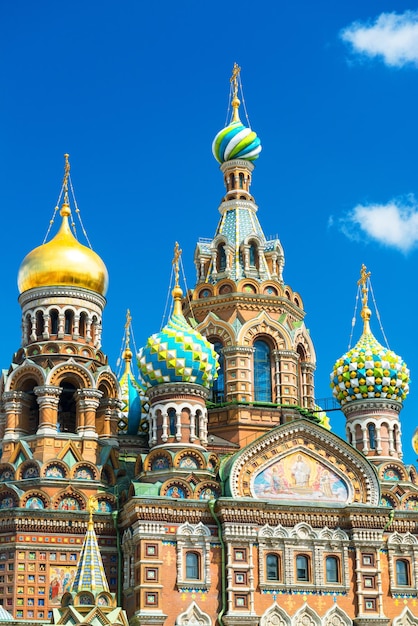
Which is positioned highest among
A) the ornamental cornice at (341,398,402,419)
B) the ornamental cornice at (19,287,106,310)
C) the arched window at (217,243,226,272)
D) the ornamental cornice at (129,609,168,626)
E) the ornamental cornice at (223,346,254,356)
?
the arched window at (217,243,226,272)

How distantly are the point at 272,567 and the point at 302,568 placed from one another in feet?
2.38

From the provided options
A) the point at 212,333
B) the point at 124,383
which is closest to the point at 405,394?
the point at 212,333

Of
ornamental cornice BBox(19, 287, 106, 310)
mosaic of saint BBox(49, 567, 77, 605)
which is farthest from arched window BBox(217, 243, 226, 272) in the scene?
mosaic of saint BBox(49, 567, 77, 605)

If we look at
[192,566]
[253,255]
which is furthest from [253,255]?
[192,566]

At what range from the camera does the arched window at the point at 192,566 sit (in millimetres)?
27297

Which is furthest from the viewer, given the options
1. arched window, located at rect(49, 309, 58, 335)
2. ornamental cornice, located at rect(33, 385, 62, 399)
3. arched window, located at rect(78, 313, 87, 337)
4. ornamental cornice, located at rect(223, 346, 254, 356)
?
ornamental cornice, located at rect(223, 346, 254, 356)

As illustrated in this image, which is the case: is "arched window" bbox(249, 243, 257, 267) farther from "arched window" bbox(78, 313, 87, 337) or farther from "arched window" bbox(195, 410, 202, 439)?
"arched window" bbox(195, 410, 202, 439)

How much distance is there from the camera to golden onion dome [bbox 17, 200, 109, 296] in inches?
1217

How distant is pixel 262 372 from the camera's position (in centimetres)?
3256

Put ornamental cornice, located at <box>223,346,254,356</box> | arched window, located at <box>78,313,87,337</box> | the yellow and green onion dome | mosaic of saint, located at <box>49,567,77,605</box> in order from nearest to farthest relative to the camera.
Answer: mosaic of saint, located at <box>49,567,77,605</box> → arched window, located at <box>78,313,87,337</box> → ornamental cornice, located at <box>223,346,254,356</box> → the yellow and green onion dome

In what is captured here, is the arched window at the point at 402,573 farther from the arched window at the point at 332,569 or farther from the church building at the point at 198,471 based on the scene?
the arched window at the point at 332,569

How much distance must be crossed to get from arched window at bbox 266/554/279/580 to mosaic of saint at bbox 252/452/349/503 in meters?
1.35

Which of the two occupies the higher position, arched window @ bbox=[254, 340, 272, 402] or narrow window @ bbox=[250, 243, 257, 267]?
narrow window @ bbox=[250, 243, 257, 267]

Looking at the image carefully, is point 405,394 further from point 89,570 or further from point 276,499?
point 89,570
